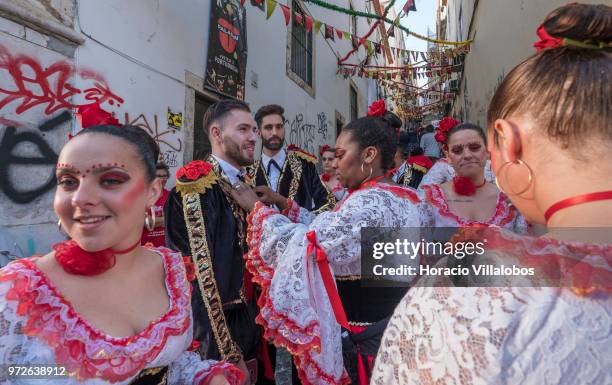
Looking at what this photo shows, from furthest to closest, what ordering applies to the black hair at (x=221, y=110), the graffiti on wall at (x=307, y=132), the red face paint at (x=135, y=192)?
the graffiti on wall at (x=307, y=132) < the black hair at (x=221, y=110) < the red face paint at (x=135, y=192)

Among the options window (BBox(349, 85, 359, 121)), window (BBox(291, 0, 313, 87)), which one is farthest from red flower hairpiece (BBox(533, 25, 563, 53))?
window (BBox(349, 85, 359, 121))

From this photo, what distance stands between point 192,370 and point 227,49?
5849 mm

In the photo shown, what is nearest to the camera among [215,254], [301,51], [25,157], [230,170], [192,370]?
[192,370]

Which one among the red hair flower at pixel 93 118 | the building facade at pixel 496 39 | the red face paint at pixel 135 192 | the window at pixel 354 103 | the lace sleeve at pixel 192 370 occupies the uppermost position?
the window at pixel 354 103

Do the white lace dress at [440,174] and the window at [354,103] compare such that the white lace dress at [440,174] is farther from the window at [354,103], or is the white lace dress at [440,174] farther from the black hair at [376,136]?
the window at [354,103]

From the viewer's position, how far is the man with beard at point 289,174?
392cm

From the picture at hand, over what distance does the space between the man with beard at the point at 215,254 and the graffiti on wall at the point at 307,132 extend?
693cm

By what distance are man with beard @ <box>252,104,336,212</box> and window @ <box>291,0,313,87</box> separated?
20.0 ft

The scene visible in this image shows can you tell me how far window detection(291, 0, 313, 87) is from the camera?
10.0 meters

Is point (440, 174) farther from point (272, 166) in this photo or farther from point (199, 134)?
point (199, 134)

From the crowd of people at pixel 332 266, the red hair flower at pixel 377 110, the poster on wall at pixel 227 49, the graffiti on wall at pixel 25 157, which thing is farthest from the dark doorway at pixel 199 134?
the red hair flower at pixel 377 110

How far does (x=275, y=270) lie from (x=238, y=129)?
3.65 feet

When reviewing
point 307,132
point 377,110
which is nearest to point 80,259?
point 377,110

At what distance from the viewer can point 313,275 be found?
197 cm
